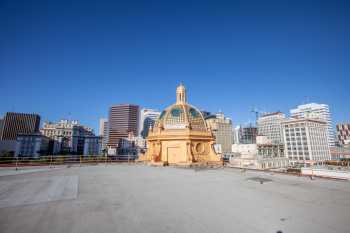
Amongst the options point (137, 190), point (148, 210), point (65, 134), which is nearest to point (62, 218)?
point (148, 210)

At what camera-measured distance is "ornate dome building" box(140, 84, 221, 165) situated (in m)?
21.9

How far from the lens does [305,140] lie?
87812mm

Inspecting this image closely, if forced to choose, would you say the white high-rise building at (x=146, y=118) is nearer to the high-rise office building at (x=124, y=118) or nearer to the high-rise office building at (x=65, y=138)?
the high-rise office building at (x=124, y=118)

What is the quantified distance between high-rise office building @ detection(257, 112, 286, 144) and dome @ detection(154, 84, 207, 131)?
117309 millimetres

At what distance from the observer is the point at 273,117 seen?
128500 mm

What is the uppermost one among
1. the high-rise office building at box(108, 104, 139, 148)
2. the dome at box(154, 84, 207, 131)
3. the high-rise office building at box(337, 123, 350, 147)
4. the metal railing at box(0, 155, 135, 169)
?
the high-rise office building at box(108, 104, 139, 148)

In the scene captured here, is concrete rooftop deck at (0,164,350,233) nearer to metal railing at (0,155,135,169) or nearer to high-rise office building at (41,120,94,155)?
metal railing at (0,155,135,169)

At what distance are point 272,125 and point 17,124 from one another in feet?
644

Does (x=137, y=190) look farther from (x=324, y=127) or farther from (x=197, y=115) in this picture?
(x=324, y=127)

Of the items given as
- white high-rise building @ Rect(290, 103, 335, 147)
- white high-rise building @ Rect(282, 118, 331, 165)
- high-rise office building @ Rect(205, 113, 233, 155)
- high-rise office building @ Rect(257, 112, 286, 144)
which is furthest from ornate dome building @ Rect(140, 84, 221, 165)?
white high-rise building @ Rect(290, 103, 335, 147)

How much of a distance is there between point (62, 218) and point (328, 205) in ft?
26.5

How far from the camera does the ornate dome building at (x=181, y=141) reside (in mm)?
21938

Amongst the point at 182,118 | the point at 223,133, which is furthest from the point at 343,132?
the point at 182,118

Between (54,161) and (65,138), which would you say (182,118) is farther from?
(65,138)
